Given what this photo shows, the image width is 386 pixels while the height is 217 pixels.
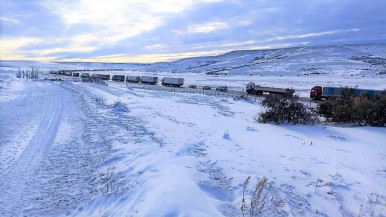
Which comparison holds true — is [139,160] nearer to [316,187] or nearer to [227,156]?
[227,156]

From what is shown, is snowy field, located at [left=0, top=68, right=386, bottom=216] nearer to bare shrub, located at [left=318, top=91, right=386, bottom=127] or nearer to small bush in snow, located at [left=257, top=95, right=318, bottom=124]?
small bush in snow, located at [left=257, top=95, right=318, bottom=124]

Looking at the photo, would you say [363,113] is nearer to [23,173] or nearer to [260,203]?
[260,203]

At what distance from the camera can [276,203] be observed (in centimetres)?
761

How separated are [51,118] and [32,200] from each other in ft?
44.1

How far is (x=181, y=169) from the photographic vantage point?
9484 millimetres

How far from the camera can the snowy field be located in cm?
751

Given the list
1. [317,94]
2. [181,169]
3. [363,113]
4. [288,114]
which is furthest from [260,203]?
[317,94]

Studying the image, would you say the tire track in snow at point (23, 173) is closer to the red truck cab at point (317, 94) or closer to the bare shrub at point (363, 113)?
the bare shrub at point (363, 113)

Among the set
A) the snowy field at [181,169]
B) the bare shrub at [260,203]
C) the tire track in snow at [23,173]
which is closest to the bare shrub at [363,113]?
the snowy field at [181,169]

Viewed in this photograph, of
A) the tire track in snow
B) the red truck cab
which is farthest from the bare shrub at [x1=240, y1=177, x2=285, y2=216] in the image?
the red truck cab

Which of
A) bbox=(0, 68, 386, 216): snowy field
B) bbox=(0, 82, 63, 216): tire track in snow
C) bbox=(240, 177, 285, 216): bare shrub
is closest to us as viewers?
bbox=(240, 177, 285, 216): bare shrub

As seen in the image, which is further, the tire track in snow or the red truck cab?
the red truck cab

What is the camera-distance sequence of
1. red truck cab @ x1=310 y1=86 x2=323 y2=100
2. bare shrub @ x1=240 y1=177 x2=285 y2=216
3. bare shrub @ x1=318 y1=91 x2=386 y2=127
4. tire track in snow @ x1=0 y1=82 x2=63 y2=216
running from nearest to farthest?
bare shrub @ x1=240 y1=177 x2=285 y2=216 < tire track in snow @ x1=0 y1=82 x2=63 y2=216 < bare shrub @ x1=318 y1=91 x2=386 y2=127 < red truck cab @ x1=310 y1=86 x2=323 y2=100

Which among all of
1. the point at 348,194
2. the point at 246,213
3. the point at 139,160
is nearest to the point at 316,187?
the point at 348,194
